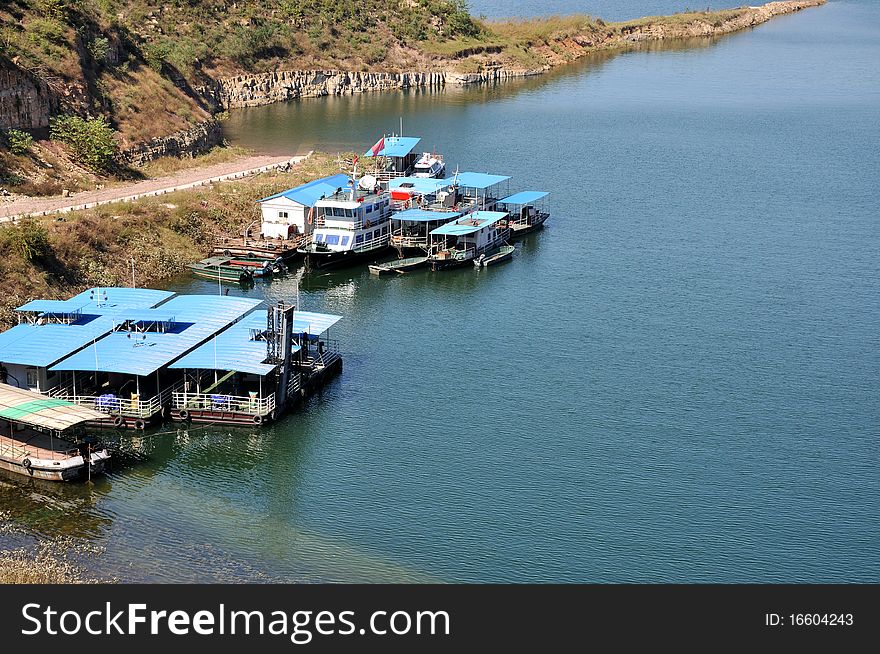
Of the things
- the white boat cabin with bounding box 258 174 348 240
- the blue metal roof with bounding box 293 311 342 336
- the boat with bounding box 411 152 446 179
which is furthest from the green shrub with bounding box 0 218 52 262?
the boat with bounding box 411 152 446 179

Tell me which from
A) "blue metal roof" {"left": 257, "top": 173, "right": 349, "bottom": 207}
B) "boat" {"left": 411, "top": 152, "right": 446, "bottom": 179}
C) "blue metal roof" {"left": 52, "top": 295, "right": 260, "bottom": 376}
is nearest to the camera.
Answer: "blue metal roof" {"left": 52, "top": 295, "right": 260, "bottom": 376}

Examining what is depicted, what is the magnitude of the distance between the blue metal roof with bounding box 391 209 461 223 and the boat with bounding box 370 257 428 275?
13.6ft

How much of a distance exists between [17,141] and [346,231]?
31.0 meters

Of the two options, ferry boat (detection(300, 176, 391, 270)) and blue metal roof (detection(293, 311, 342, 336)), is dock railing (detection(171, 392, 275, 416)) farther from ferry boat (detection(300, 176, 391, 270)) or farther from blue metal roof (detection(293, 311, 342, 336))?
ferry boat (detection(300, 176, 391, 270))

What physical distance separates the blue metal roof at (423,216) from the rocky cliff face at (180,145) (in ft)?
101

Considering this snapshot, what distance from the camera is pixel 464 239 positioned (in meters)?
94.4

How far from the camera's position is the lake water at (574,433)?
49.4m

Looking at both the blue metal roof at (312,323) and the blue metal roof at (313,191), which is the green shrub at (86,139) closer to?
the blue metal roof at (313,191)

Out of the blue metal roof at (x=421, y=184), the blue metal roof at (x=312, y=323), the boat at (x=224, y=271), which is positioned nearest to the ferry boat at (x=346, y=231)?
the boat at (x=224, y=271)

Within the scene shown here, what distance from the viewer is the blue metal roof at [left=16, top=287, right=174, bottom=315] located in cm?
6750

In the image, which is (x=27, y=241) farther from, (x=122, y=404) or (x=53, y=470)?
(x=53, y=470)

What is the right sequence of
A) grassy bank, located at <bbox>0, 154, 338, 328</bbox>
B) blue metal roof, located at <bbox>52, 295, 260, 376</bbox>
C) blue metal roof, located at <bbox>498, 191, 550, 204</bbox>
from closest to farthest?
blue metal roof, located at <bbox>52, 295, 260, 376</bbox> < grassy bank, located at <bbox>0, 154, 338, 328</bbox> < blue metal roof, located at <bbox>498, 191, 550, 204</bbox>

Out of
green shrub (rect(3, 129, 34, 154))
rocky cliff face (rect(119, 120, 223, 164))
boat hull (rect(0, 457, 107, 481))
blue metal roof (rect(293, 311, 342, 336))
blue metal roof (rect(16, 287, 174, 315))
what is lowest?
boat hull (rect(0, 457, 107, 481))

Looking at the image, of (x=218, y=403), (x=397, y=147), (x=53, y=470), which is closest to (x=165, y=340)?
(x=218, y=403)
